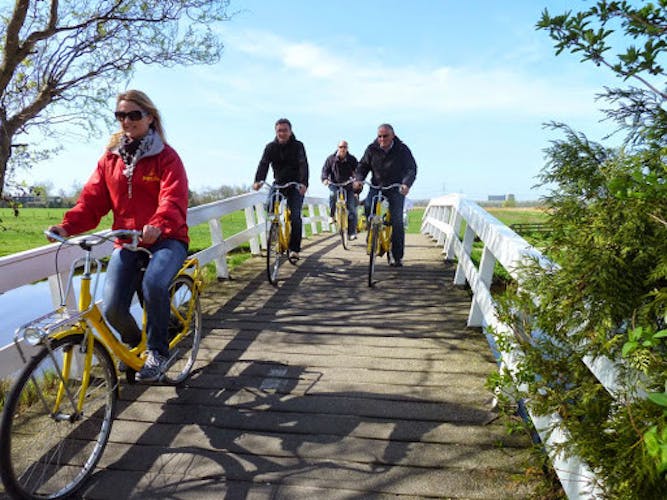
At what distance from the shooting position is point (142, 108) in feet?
11.4

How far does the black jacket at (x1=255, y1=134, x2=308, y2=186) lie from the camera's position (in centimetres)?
757

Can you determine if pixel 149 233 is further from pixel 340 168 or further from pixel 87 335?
pixel 340 168

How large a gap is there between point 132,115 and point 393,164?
491 cm

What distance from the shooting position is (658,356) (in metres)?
1.57

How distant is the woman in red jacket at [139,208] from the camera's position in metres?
3.33

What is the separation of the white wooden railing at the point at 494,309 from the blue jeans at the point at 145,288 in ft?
6.76

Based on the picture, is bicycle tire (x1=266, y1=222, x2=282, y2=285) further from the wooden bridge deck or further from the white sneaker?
the white sneaker

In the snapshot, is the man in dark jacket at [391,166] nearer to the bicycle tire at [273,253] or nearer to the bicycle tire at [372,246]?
the bicycle tire at [372,246]

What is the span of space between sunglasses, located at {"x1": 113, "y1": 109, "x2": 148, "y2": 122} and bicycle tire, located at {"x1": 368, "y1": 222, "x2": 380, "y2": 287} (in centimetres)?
411

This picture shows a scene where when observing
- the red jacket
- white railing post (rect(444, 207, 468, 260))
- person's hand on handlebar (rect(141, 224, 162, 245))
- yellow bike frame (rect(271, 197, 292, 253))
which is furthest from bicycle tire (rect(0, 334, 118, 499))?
white railing post (rect(444, 207, 468, 260))

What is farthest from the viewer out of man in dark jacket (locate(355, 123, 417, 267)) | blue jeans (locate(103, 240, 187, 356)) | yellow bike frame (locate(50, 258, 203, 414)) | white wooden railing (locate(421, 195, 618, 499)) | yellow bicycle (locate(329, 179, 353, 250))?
yellow bicycle (locate(329, 179, 353, 250))

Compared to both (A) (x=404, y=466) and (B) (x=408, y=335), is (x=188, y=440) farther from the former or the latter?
(B) (x=408, y=335)

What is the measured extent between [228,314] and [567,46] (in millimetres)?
4545

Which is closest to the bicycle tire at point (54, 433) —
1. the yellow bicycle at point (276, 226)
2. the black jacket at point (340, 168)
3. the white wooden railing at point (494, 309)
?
the white wooden railing at point (494, 309)
